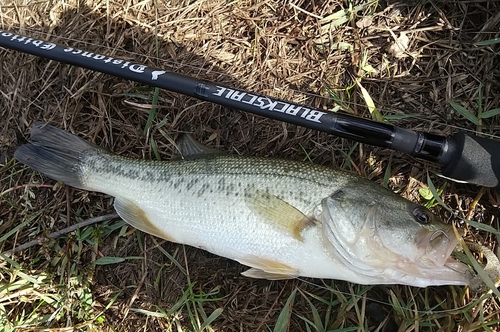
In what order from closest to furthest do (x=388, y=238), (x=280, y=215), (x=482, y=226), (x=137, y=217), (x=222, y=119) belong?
(x=388, y=238) < (x=280, y=215) < (x=482, y=226) < (x=137, y=217) < (x=222, y=119)

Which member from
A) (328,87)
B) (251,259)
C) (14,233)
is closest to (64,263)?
(14,233)

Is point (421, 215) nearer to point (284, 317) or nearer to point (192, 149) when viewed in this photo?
point (284, 317)

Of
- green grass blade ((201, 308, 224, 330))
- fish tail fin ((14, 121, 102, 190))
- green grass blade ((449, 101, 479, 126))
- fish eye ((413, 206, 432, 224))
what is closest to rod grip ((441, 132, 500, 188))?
fish eye ((413, 206, 432, 224))

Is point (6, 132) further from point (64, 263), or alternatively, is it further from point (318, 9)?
point (318, 9)

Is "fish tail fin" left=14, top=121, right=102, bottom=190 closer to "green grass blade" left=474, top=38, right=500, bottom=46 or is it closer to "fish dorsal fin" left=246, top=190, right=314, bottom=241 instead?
"fish dorsal fin" left=246, top=190, right=314, bottom=241

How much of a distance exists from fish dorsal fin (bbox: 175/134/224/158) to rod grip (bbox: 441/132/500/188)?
1.44 meters

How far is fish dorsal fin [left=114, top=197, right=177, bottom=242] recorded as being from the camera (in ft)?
9.63

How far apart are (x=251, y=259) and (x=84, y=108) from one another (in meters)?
1.81

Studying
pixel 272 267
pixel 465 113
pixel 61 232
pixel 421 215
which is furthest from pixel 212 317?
pixel 465 113

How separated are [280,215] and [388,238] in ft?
2.01

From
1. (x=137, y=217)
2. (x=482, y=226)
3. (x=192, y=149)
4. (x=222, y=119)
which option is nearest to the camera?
(x=482, y=226)

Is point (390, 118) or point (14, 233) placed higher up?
point (390, 118)

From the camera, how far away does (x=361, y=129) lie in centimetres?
263

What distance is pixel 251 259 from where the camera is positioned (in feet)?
8.98
